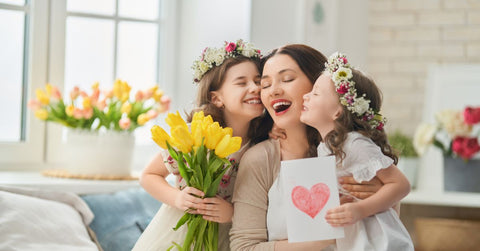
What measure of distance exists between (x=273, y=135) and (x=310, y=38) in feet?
5.12

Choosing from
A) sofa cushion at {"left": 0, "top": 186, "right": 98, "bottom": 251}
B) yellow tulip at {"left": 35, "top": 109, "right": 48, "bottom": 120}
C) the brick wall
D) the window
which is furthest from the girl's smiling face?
the brick wall

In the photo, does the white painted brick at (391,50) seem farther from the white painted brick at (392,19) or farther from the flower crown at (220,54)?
the flower crown at (220,54)

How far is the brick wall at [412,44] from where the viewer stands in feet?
11.4

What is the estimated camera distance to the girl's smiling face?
1521 mm

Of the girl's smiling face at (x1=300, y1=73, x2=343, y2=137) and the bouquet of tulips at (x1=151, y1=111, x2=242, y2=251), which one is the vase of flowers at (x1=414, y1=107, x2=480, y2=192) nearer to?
the girl's smiling face at (x1=300, y1=73, x2=343, y2=137)

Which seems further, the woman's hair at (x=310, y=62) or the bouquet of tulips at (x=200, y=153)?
the woman's hair at (x=310, y=62)

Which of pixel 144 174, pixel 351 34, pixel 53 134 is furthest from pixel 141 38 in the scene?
pixel 144 174

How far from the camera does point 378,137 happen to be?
151 centimetres

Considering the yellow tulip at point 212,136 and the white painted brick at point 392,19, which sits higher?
the white painted brick at point 392,19

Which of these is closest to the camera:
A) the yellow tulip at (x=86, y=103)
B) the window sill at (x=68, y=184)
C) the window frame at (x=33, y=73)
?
the window sill at (x=68, y=184)

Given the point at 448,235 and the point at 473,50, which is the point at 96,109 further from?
the point at 473,50

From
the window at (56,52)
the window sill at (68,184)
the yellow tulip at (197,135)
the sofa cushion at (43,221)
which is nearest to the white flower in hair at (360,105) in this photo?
the yellow tulip at (197,135)

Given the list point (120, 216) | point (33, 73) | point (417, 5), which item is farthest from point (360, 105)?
point (417, 5)

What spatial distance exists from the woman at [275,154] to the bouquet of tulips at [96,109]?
109 cm
